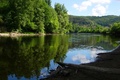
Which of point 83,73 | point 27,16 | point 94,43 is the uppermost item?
point 27,16

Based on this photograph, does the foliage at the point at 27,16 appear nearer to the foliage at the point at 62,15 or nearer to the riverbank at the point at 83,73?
the foliage at the point at 62,15

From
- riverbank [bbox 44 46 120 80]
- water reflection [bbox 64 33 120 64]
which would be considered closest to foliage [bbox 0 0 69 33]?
water reflection [bbox 64 33 120 64]

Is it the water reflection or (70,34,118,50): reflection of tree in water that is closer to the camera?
the water reflection

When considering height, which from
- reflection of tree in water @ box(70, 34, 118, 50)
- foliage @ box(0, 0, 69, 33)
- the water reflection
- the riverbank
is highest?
foliage @ box(0, 0, 69, 33)

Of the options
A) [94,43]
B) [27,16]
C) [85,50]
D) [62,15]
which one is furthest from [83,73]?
[62,15]

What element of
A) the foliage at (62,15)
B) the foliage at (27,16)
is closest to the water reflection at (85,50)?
the foliage at (27,16)

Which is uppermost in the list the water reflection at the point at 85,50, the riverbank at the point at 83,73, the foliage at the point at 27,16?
the foliage at the point at 27,16

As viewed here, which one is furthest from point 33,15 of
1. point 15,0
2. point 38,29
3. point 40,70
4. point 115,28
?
point 40,70

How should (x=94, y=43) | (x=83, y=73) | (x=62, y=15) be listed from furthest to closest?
1. (x=62, y=15)
2. (x=94, y=43)
3. (x=83, y=73)

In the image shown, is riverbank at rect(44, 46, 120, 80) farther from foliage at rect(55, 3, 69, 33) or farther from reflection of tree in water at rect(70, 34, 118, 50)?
foliage at rect(55, 3, 69, 33)

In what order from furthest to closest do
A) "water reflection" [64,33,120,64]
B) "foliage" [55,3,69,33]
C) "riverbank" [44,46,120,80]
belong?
"foliage" [55,3,69,33], "water reflection" [64,33,120,64], "riverbank" [44,46,120,80]

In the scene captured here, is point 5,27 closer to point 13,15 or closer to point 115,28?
point 13,15

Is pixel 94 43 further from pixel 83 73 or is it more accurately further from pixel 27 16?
pixel 27 16

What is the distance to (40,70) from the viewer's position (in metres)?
23.4
